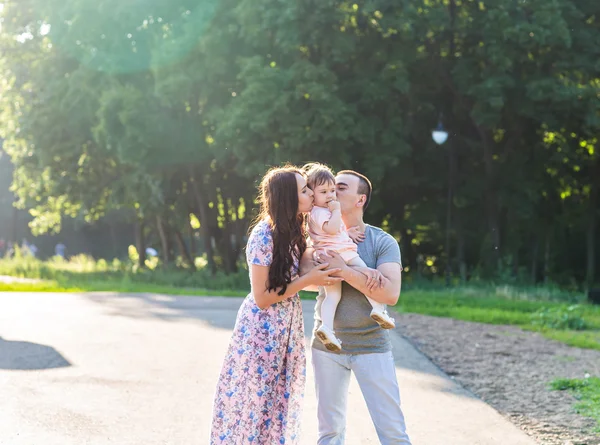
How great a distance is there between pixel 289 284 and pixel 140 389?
440 centimetres

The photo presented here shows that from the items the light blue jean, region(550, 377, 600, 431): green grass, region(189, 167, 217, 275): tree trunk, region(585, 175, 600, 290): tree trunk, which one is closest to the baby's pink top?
the light blue jean

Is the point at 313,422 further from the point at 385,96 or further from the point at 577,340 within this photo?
the point at 385,96

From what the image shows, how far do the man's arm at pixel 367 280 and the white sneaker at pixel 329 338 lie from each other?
0.26m

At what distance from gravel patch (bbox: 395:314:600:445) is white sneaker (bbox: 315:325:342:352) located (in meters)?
2.88

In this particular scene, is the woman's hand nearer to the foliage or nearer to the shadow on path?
the shadow on path

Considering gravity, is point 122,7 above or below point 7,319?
above

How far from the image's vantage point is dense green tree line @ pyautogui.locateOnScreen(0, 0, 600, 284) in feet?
86.3

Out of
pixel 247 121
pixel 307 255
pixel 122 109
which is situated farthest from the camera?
pixel 122 109

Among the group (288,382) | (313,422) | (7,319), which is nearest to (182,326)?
(7,319)

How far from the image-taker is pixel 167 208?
3359cm

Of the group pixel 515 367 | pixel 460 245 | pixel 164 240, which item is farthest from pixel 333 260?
pixel 164 240

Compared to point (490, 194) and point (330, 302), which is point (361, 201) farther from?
point (490, 194)

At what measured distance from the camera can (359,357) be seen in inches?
196

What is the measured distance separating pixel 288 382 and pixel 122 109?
983 inches
